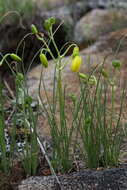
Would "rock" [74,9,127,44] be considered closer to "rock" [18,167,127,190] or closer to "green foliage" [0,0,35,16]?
"green foliage" [0,0,35,16]

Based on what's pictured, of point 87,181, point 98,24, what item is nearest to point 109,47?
point 98,24

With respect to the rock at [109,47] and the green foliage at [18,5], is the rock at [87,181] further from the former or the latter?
the green foliage at [18,5]

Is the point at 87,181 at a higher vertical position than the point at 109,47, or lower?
higher

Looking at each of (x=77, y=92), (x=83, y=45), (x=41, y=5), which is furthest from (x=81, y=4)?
(x=77, y=92)

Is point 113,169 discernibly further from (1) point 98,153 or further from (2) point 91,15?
(2) point 91,15

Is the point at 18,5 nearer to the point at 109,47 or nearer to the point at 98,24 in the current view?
the point at 98,24

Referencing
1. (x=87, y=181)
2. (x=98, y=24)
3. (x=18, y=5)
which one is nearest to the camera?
(x=87, y=181)

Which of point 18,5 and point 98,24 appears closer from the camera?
point 18,5
